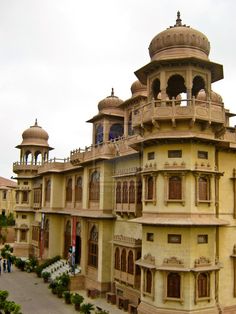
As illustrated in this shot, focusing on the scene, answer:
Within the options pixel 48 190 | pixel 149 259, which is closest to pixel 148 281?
pixel 149 259

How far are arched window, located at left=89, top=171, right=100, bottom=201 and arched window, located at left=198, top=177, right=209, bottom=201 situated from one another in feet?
33.0

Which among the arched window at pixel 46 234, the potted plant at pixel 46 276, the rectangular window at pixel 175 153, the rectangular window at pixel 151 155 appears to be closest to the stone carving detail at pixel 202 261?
the rectangular window at pixel 175 153

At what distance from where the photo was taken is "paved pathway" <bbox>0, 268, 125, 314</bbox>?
22859 millimetres

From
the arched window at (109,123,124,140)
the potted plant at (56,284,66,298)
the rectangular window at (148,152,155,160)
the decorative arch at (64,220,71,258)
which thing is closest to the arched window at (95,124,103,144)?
the arched window at (109,123,124,140)

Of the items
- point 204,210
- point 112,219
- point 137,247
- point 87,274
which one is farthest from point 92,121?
point 204,210

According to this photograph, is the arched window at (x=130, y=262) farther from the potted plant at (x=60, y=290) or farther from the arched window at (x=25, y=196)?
the arched window at (x=25, y=196)

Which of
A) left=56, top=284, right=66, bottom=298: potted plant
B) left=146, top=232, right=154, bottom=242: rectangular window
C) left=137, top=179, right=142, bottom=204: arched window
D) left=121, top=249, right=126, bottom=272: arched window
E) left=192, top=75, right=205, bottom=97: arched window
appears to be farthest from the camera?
left=56, top=284, right=66, bottom=298: potted plant

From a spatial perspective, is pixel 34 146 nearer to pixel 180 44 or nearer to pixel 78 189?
pixel 78 189

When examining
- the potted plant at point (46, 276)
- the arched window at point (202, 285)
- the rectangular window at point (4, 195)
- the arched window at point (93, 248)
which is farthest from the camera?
the rectangular window at point (4, 195)

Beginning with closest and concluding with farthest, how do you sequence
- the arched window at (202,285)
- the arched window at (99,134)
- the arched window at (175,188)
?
1. the arched window at (202,285)
2. the arched window at (175,188)
3. the arched window at (99,134)

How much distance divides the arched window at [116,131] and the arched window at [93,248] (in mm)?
8193

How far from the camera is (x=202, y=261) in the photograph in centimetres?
1792

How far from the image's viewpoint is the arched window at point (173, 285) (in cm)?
1762

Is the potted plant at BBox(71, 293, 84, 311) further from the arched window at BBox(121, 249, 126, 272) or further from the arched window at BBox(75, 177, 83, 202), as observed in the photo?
the arched window at BBox(75, 177, 83, 202)
